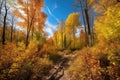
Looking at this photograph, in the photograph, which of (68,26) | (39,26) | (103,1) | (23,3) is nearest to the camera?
→ (103,1)

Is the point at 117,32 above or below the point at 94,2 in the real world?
below

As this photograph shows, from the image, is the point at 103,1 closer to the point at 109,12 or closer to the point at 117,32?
the point at 109,12

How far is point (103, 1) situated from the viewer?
56.1 ft

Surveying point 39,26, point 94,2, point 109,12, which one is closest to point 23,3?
point 39,26

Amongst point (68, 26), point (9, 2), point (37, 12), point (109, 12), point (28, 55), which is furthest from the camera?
point (68, 26)

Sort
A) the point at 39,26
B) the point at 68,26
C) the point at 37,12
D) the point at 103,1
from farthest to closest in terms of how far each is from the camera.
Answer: the point at 68,26 → the point at 39,26 → the point at 37,12 → the point at 103,1

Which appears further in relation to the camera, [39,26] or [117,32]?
[39,26]

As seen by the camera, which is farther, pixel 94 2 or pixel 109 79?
pixel 94 2

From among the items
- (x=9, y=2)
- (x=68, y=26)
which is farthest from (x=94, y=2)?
(x=68, y=26)

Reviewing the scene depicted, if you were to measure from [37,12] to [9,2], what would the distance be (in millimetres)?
5393

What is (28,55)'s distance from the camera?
1345 cm

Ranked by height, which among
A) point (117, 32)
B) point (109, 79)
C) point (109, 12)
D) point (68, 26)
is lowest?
point (109, 79)

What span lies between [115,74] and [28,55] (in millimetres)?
6866

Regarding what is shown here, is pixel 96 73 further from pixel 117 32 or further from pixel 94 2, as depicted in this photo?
pixel 94 2
